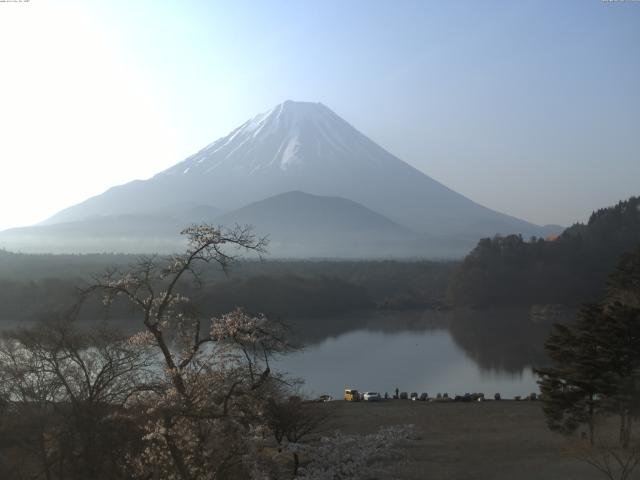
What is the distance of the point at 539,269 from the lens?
31812 mm

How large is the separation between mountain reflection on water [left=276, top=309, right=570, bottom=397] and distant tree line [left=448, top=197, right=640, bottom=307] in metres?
4.88

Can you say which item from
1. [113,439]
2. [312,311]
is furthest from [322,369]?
[312,311]

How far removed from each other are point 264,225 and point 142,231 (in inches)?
427

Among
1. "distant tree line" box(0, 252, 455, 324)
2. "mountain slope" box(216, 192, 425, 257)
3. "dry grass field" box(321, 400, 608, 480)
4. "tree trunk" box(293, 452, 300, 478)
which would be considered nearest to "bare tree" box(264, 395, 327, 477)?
"tree trunk" box(293, 452, 300, 478)

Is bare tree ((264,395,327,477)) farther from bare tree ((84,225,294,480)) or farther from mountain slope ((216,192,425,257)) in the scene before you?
mountain slope ((216,192,425,257))

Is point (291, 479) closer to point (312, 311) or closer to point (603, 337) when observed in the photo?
point (603, 337)

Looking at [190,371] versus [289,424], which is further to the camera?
[289,424]

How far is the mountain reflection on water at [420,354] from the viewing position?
12914mm

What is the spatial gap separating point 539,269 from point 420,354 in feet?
55.6

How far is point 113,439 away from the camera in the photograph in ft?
12.1

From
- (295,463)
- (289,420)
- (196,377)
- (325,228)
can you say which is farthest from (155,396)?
(325,228)

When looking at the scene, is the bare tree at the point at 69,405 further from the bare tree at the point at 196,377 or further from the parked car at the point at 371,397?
the parked car at the point at 371,397

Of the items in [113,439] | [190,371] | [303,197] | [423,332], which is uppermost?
[303,197]

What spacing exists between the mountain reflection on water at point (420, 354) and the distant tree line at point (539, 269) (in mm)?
4879
